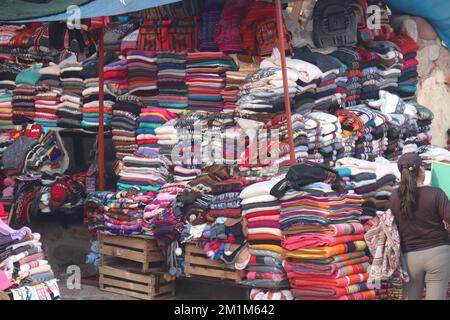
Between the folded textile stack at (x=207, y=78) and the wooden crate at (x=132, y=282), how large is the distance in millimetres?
1772

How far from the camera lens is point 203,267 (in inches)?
360

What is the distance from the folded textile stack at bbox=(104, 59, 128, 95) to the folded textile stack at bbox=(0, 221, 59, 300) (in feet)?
13.7

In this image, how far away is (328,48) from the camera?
1028 centimetres

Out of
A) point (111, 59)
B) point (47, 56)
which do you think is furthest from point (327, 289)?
point (47, 56)

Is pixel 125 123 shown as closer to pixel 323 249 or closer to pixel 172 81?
pixel 172 81

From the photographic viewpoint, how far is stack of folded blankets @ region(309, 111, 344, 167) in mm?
9336

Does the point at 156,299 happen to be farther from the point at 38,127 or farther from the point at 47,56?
the point at 47,56

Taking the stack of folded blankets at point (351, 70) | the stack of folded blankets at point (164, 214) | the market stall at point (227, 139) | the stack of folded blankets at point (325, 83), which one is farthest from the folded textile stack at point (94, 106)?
the stack of folded blankets at point (351, 70)

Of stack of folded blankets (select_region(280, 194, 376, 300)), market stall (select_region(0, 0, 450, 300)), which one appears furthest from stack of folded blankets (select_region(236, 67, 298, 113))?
stack of folded blankets (select_region(280, 194, 376, 300))

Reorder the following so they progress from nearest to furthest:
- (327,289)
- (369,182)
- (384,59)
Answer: (327,289) → (369,182) → (384,59)

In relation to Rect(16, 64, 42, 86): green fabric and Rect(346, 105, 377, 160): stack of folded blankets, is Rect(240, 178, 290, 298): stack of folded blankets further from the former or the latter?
Rect(16, 64, 42, 86): green fabric

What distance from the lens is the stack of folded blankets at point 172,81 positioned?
33.8 ft

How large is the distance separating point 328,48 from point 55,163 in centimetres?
354

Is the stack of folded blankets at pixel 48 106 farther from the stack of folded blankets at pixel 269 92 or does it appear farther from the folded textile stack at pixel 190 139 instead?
the stack of folded blankets at pixel 269 92
